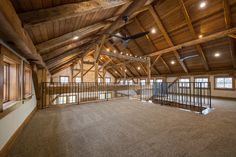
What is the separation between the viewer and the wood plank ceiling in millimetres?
2100

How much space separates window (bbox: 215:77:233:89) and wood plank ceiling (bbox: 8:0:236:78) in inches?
31.3

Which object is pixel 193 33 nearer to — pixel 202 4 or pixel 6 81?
pixel 202 4

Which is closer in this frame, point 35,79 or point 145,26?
point 35,79

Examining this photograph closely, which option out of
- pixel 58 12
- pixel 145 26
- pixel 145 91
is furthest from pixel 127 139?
pixel 145 26

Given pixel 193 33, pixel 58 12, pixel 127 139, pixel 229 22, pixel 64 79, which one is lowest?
pixel 127 139

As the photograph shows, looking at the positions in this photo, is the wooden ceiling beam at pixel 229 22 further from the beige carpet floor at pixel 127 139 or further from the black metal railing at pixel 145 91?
the beige carpet floor at pixel 127 139

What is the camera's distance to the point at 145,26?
747 centimetres

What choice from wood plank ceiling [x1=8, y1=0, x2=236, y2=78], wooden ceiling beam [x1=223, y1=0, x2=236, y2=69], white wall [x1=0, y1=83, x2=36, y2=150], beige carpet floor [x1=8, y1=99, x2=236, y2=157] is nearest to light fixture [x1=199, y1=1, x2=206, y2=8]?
wood plank ceiling [x1=8, y1=0, x2=236, y2=78]

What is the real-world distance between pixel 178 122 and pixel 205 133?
0.72 metres

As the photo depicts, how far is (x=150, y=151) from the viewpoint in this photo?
6.22 feet

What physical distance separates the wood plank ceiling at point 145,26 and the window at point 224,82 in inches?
31.3

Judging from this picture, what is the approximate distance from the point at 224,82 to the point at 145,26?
22.9ft

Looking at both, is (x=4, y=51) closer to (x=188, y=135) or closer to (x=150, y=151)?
(x=150, y=151)

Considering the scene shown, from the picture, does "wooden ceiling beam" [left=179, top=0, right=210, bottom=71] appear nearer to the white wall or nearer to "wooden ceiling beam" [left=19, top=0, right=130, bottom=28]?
"wooden ceiling beam" [left=19, top=0, right=130, bottom=28]
